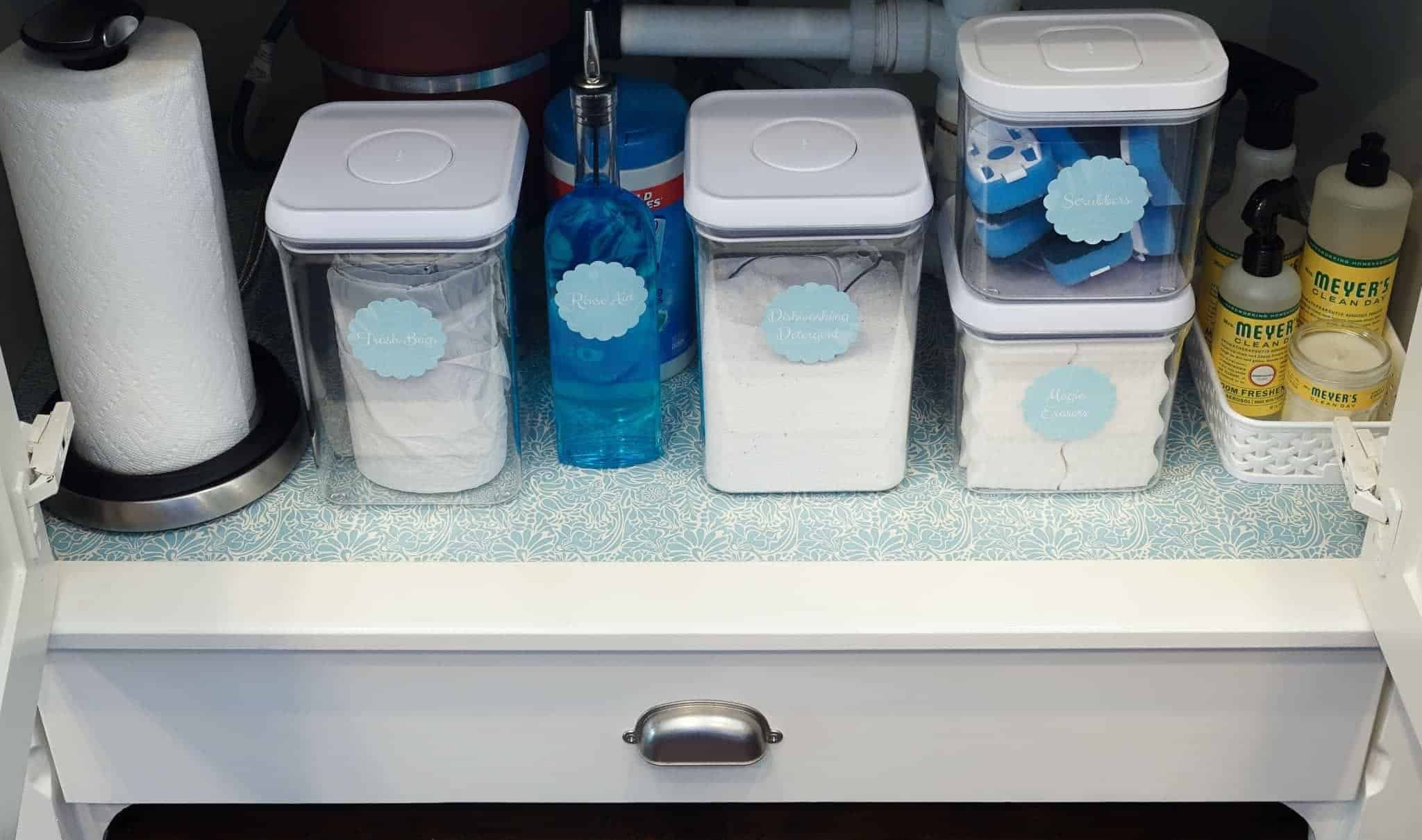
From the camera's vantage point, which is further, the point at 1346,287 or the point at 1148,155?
the point at 1346,287

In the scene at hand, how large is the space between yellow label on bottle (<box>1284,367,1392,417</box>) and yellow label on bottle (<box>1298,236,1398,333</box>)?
0.04 metres

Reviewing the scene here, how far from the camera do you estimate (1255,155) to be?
947 mm

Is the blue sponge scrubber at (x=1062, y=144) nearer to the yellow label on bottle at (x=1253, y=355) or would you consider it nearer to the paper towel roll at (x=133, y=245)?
the yellow label on bottle at (x=1253, y=355)

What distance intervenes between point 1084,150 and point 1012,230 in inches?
2.3

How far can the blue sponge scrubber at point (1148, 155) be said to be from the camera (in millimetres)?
801

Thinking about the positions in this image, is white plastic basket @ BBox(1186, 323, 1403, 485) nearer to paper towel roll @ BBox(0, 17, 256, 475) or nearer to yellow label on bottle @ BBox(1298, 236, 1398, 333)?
yellow label on bottle @ BBox(1298, 236, 1398, 333)

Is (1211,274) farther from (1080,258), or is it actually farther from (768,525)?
(768,525)

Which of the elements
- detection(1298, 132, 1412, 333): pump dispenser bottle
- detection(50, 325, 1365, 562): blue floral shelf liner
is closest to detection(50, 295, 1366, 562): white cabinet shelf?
detection(50, 325, 1365, 562): blue floral shelf liner

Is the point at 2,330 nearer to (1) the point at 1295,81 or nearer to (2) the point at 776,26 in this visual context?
(2) the point at 776,26

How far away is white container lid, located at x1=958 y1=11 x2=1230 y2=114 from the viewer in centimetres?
78

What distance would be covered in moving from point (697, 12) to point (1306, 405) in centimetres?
43

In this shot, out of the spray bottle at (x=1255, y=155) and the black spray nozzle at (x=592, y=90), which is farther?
the spray bottle at (x=1255, y=155)

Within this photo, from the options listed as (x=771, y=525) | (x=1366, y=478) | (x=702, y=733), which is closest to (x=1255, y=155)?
(x=1366, y=478)

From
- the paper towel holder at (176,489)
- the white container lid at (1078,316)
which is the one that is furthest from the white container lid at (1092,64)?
the paper towel holder at (176,489)
